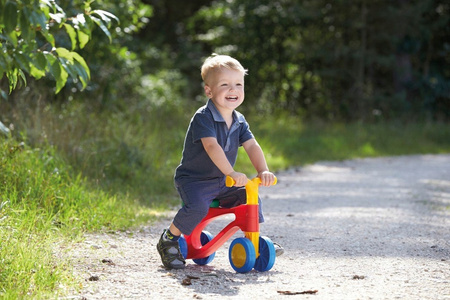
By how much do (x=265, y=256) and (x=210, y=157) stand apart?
0.73 m

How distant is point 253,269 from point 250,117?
26.6ft

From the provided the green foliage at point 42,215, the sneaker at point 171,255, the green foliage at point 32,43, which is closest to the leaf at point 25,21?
the green foliage at point 32,43

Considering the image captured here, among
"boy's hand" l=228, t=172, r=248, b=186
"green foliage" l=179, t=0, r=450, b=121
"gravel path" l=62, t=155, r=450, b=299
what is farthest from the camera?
"green foliage" l=179, t=0, r=450, b=121

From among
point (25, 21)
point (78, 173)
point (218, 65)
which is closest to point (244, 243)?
point (218, 65)

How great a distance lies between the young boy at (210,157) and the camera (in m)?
4.54

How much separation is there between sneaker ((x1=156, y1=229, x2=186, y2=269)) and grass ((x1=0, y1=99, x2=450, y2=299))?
2.02ft

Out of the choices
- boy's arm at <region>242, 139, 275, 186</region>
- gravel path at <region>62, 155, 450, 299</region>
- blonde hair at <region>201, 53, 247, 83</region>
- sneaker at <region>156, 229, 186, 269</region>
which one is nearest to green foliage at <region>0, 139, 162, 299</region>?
gravel path at <region>62, 155, 450, 299</region>

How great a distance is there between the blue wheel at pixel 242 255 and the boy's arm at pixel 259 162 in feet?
1.33

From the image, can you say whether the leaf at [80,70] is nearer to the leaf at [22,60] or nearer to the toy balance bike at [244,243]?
the leaf at [22,60]

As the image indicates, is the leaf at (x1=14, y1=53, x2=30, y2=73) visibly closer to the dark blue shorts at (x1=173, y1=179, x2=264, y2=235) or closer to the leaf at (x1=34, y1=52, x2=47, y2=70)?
the leaf at (x1=34, y1=52, x2=47, y2=70)

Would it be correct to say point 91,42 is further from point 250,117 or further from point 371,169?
point 371,169

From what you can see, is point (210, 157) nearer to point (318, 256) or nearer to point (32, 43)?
point (318, 256)

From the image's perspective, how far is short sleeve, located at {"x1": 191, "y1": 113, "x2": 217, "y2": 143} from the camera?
455cm

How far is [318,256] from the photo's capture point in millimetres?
5078
